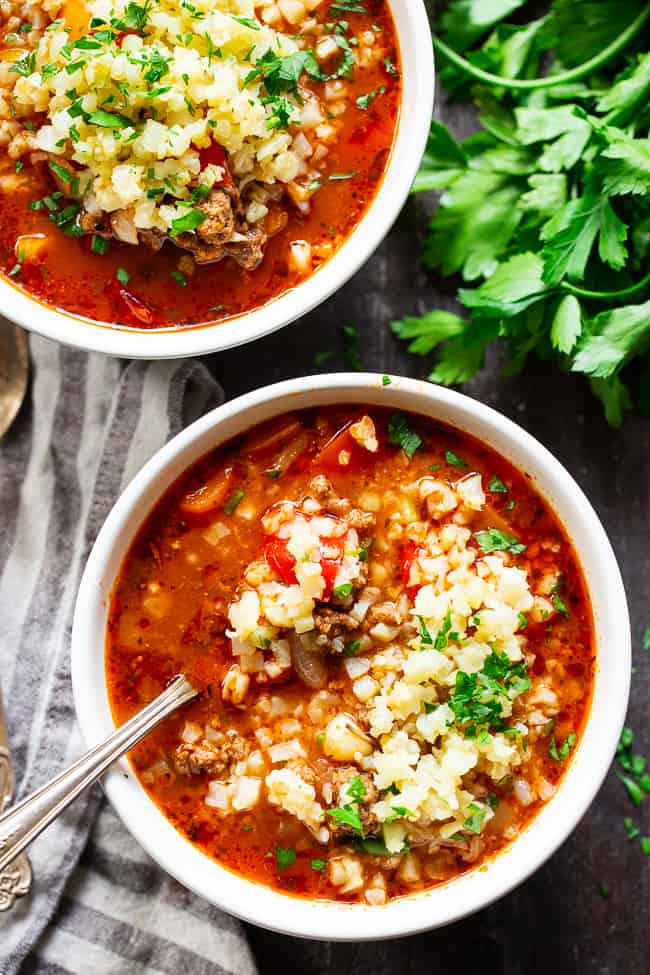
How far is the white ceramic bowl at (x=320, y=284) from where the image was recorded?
301 cm

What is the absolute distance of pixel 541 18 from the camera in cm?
383

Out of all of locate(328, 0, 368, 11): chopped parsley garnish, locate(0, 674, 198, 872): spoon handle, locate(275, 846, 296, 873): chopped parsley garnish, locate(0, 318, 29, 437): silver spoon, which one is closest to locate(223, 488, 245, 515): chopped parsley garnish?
locate(0, 674, 198, 872): spoon handle

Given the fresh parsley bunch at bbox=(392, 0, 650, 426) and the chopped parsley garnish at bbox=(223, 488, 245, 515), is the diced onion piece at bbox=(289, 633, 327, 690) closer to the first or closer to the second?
the chopped parsley garnish at bbox=(223, 488, 245, 515)

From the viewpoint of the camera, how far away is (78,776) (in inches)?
116

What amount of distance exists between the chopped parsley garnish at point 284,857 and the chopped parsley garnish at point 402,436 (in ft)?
3.81

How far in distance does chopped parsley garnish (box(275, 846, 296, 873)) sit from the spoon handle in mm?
496

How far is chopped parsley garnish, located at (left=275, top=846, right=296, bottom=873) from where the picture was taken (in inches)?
118

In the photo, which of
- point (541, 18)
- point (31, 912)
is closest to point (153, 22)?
point (541, 18)

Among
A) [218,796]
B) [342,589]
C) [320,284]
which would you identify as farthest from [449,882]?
[320,284]

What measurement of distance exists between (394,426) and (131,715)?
3.67 feet

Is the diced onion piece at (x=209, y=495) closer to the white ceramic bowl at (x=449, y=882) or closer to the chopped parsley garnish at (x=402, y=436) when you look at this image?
the white ceramic bowl at (x=449, y=882)

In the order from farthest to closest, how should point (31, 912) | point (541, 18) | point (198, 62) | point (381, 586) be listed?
point (541, 18) → point (31, 912) → point (381, 586) → point (198, 62)

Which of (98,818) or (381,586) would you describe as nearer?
(381,586)

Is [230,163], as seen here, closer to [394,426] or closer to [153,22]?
[153,22]
